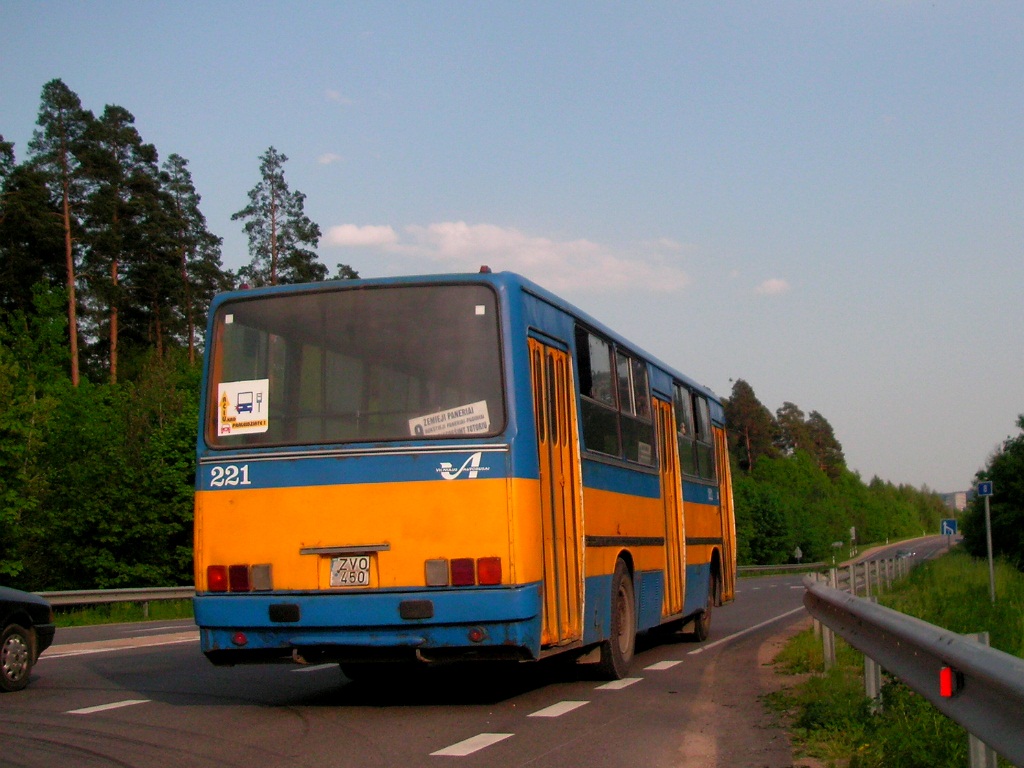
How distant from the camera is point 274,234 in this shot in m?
66.4

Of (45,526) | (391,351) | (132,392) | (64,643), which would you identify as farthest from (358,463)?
(132,392)

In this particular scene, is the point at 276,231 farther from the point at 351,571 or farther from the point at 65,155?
the point at 351,571

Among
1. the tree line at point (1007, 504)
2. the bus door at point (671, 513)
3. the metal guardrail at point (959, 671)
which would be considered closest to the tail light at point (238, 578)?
the metal guardrail at point (959, 671)

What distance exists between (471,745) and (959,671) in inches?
143

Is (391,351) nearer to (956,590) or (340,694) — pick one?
(340,694)

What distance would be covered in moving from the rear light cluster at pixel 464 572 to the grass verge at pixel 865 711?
2.31 meters

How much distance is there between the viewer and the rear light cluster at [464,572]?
9.31 m

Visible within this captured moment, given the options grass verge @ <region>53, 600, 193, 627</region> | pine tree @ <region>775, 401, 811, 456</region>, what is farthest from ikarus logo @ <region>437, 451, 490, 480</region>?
pine tree @ <region>775, 401, 811, 456</region>

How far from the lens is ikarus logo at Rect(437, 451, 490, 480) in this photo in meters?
9.48

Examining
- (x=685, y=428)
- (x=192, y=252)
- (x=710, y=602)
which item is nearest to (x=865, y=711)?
(x=685, y=428)

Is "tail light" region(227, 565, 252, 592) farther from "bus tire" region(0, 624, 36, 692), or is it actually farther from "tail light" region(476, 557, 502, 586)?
"bus tire" region(0, 624, 36, 692)

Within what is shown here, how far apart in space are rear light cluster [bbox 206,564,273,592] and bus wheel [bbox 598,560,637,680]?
3537 mm

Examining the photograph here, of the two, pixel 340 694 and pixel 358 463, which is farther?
pixel 340 694

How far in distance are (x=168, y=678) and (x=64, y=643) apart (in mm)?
7459
